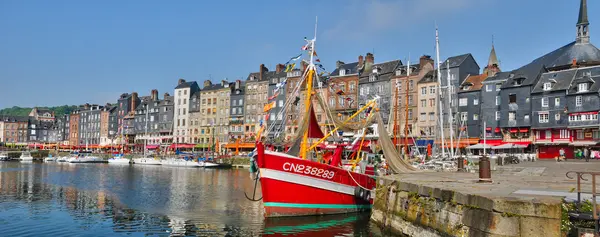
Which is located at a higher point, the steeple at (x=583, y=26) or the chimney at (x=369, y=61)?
the steeple at (x=583, y=26)

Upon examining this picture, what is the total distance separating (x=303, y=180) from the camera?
75.7ft

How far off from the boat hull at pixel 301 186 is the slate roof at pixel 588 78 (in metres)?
48.3

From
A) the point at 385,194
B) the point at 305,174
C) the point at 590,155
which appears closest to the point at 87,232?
the point at 305,174

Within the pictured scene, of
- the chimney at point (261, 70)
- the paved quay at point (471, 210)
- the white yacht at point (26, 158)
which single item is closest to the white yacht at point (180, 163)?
the chimney at point (261, 70)

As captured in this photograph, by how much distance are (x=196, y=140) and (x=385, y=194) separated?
318ft

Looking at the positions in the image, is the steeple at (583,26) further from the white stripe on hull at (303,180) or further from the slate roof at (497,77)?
the white stripe on hull at (303,180)

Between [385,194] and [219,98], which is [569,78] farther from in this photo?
[219,98]

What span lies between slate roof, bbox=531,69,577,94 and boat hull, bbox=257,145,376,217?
49.7 meters

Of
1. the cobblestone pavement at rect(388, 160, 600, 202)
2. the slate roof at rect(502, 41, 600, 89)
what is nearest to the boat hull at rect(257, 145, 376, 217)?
the cobblestone pavement at rect(388, 160, 600, 202)

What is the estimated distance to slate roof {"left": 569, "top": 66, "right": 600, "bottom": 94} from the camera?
59750mm

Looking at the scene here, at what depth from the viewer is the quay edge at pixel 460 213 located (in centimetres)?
1153

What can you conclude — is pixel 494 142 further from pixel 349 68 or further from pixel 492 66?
pixel 349 68

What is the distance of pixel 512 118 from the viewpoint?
6825 centimetres

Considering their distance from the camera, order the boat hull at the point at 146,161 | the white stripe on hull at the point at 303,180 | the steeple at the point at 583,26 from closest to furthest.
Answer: the white stripe on hull at the point at 303,180
the steeple at the point at 583,26
the boat hull at the point at 146,161
